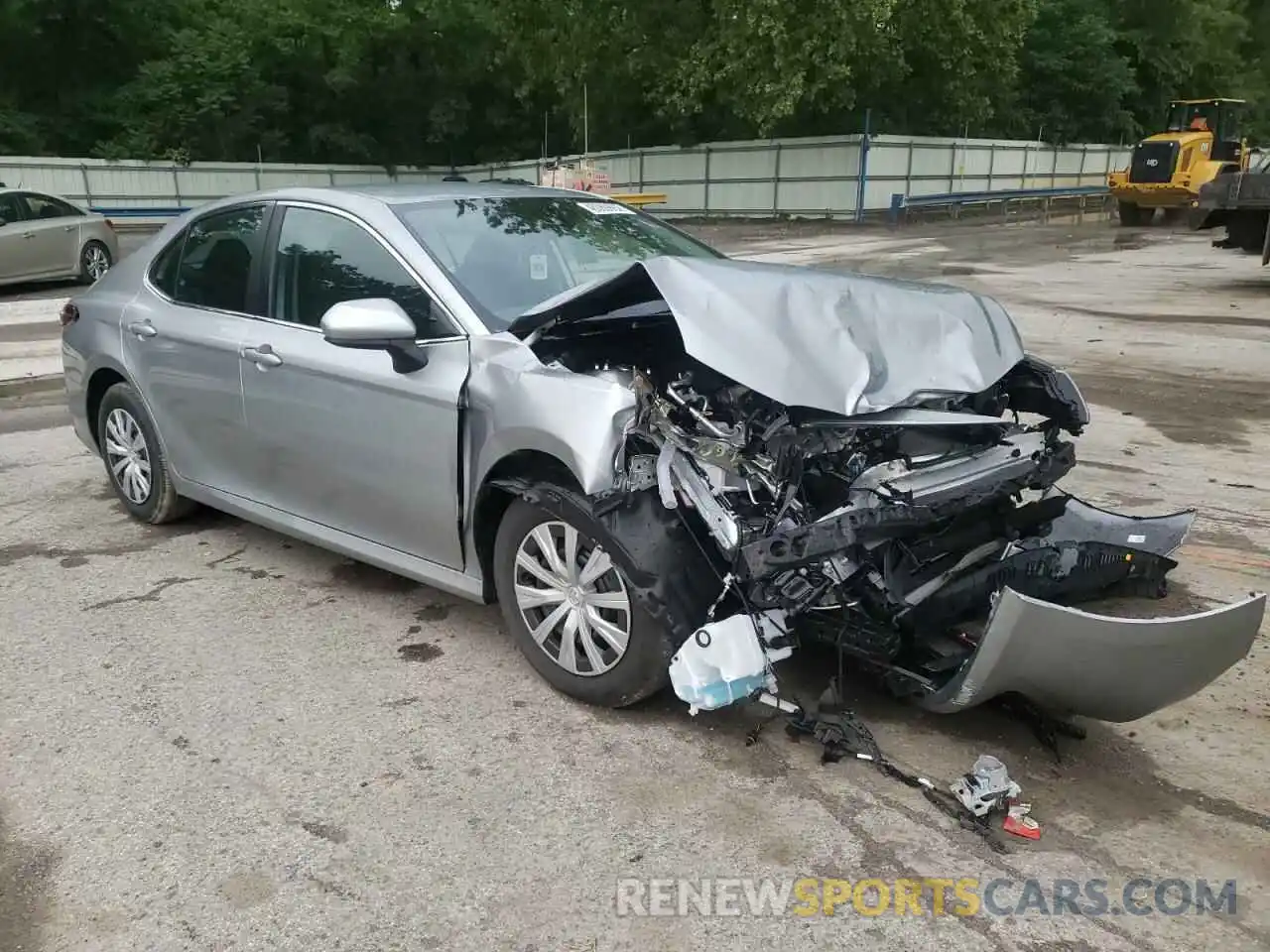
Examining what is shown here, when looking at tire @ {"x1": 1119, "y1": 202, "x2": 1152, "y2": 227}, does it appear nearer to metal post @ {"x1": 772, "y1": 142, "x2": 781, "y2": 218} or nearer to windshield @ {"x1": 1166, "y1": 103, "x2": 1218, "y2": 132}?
windshield @ {"x1": 1166, "y1": 103, "x2": 1218, "y2": 132}

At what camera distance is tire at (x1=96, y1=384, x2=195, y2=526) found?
5148 millimetres

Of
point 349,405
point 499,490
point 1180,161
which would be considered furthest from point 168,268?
point 1180,161

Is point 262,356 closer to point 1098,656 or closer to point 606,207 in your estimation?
point 606,207

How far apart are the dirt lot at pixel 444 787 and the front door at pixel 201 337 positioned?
0.55 m

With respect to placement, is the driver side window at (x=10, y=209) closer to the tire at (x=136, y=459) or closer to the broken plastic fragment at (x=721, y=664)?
the tire at (x=136, y=459)

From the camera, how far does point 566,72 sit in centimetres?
3353

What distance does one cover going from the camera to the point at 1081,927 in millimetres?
2539

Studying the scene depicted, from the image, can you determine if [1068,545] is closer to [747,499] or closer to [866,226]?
[747,499]

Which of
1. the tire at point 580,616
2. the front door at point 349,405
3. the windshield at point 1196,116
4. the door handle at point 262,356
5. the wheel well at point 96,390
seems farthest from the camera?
the windshield at point 1196,116

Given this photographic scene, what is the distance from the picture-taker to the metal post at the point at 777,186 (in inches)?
1209

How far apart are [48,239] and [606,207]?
540 inches

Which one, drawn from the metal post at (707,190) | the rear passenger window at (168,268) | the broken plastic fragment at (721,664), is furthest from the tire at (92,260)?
the metal post at (707,190)

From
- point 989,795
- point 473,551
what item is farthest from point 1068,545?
point 473,551

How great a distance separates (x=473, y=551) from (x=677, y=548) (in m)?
0.84
